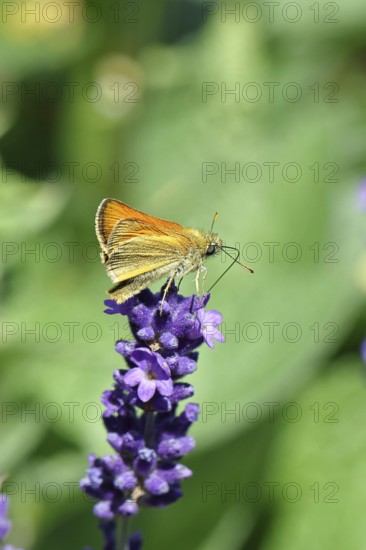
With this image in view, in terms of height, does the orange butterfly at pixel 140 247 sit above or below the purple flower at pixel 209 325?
above

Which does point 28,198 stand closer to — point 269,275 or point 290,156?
point 269,275

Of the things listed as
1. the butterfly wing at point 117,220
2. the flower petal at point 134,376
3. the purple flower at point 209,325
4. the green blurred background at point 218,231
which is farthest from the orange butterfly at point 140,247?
the green blurred background at point 218,231

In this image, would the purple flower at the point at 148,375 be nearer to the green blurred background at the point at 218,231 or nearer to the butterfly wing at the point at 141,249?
the butterfly wing at the point at 141,249

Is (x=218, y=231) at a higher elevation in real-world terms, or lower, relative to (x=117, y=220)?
lower

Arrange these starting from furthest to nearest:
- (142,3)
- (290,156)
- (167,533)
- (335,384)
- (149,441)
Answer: (142,3), (290,156), (335,384), (167,533), (149,441)

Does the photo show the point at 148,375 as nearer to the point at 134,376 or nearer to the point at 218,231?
the point at 134,376

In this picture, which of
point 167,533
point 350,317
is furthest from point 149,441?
point 350,317

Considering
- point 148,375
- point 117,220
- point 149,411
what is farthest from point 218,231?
point 148,375
